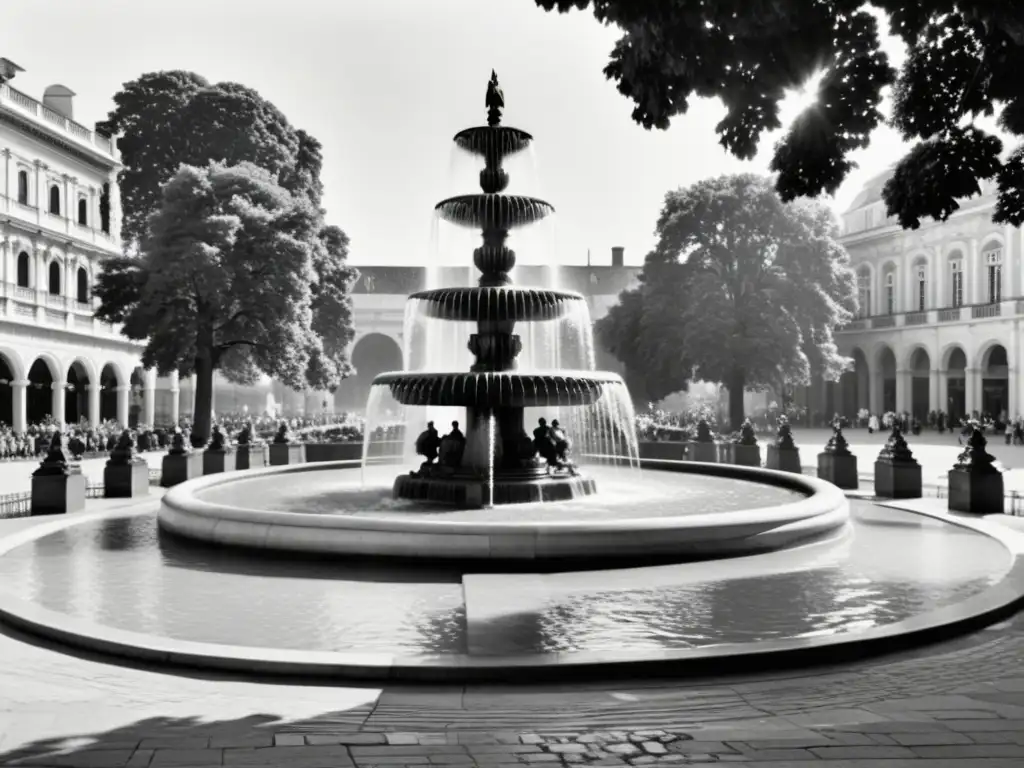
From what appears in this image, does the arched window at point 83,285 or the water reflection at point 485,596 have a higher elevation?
the arched window at point 83,285

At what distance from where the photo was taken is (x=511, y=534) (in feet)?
31.5

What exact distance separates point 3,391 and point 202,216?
554 inches

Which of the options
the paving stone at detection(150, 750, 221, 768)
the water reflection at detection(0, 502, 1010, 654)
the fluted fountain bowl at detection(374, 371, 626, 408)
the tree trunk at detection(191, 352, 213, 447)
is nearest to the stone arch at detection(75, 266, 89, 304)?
the tree trunk at detection(191, 352, 213, 447)

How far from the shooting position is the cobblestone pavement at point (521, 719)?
473 centimetres

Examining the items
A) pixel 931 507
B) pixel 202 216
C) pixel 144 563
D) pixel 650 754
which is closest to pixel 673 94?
pixel 650 754

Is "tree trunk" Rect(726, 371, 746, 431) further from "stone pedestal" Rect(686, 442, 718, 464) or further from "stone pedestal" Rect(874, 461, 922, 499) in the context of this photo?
"stone pedestal" Rect(874, 461, 922, 499)

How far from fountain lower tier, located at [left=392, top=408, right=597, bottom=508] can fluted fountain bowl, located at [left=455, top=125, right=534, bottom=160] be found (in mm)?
3838

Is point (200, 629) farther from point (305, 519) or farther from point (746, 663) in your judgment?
point (746, 663)

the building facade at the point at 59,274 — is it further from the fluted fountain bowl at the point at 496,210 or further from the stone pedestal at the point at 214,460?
the fluted fountain bowl at the point at 496,210

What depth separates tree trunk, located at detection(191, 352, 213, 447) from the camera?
3066 centimetres

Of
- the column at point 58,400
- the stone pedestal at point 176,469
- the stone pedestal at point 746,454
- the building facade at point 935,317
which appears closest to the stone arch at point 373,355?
the column at point 58,400

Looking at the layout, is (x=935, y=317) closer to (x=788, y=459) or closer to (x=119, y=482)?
(x=788, y=459)

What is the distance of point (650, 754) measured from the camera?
4.79 meters

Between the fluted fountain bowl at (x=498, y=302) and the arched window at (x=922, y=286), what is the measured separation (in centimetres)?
4528
